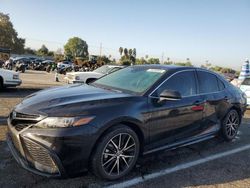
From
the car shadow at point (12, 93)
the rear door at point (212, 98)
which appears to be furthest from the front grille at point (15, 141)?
the car shadow at point (12, 93)

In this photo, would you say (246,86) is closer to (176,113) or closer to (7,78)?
(176,113)

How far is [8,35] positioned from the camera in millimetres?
76625

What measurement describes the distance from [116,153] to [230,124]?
315cm

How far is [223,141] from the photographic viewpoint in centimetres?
595

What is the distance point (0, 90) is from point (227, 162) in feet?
31.4

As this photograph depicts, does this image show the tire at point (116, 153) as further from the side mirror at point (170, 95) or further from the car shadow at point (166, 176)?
the side mirror at point (170, 95)

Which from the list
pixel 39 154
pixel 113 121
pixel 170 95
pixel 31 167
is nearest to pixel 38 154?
pixel 39 154

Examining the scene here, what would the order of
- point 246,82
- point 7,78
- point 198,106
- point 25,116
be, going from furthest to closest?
1. point 7,78
2. point 246,82
3. point 198,106
4. point 25,116

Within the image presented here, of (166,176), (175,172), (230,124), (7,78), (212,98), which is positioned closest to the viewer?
(166,176)

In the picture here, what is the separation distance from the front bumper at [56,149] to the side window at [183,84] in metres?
1.56

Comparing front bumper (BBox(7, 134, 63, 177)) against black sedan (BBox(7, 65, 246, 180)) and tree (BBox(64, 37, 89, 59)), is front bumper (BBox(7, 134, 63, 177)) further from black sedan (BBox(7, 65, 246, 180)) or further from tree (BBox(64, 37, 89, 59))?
tree (BBox(64, 37, 89, 59))

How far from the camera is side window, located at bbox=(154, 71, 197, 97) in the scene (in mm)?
4516

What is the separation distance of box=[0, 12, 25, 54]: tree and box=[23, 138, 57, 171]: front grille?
261ft

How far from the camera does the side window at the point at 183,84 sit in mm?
4516
